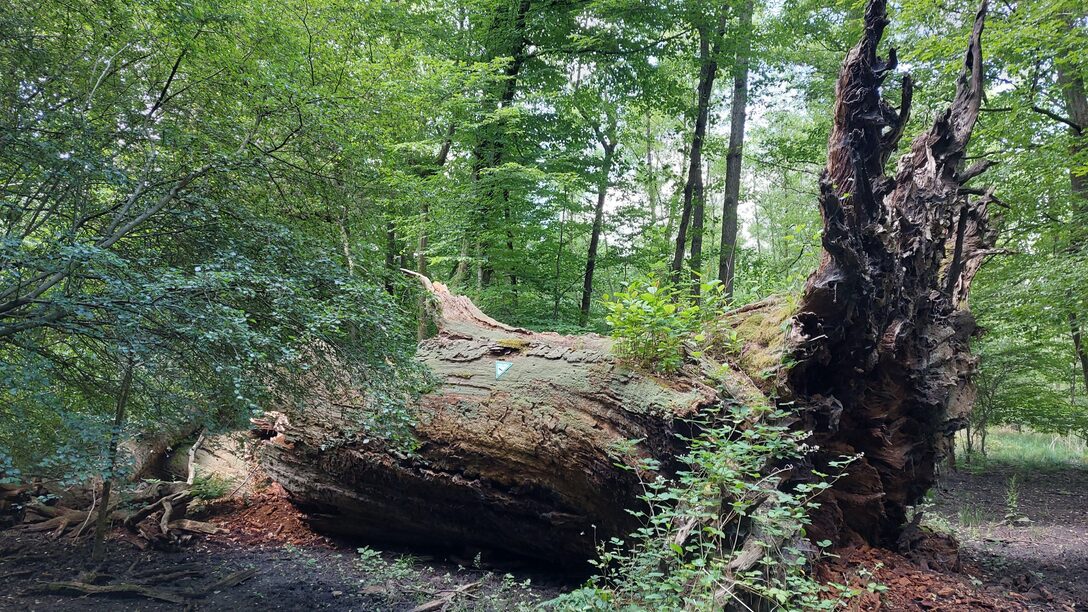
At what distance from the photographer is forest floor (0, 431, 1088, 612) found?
3.62m

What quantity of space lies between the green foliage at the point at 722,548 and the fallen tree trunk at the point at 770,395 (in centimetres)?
48

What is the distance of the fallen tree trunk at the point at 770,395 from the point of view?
3.51m

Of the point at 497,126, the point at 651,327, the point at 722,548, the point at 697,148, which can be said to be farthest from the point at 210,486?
the point at 697,148

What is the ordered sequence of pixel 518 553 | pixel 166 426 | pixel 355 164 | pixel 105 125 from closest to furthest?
pixel 105 125 → pixel 166 426 → pixel 355 164 → pixel 518 553

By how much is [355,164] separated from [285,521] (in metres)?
3.79

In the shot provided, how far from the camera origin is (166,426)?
10.3 ft

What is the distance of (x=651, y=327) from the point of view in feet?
12.8

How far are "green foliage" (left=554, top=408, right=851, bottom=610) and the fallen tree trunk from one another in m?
0.48

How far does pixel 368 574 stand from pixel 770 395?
3275 mm

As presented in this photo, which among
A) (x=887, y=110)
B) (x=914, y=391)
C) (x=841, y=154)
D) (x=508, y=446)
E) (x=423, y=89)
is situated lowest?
(x=508, y=446)

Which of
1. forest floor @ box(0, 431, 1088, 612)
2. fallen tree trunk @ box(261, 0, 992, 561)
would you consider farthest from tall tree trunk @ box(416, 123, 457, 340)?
forest floor @ box(0, 431, 1088, 612)

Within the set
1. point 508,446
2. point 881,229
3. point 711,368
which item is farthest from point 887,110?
point 508,446

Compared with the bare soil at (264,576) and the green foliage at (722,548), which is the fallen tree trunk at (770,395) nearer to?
the bare soil at (264,576)

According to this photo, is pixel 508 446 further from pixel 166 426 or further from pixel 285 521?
pixel 285 521
